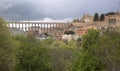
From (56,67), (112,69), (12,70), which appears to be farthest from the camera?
(56,67)

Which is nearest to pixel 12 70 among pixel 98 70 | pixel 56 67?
pixel 56 67

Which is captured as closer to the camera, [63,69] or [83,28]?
[63,69]

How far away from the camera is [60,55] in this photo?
7125cm

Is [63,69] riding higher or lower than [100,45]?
lower

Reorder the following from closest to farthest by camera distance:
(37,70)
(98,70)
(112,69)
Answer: (112,69), (98,70), (37,70)

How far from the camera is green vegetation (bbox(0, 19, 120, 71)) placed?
145 feet

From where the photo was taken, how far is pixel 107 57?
43.7m

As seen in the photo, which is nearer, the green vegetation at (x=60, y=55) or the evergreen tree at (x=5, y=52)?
the green vegetation at (x=60, y=55)

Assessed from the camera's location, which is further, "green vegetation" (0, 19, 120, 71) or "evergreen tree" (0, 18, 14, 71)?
"evergreen tree" (0, 18, 14, 71)

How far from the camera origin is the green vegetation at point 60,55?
44219 mm

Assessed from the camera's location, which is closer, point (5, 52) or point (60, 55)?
point (5, 52)

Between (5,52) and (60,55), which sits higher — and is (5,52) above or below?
above

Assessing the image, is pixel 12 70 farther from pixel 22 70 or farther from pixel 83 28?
pixel 83 28

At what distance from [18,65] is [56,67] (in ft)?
33.4
